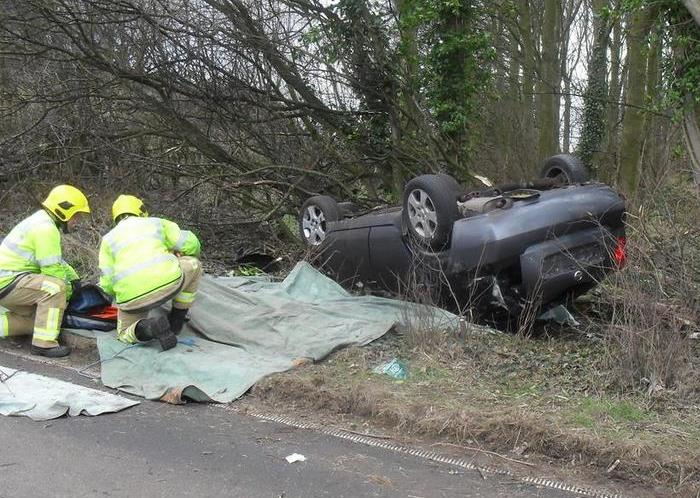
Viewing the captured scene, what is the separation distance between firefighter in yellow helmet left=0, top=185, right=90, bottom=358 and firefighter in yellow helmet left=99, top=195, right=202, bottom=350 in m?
0.51

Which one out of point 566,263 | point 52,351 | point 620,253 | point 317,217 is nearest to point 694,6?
point 620,253

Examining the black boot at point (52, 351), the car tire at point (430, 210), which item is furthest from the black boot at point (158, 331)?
the car tire at point (430, 210)

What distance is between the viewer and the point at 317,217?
779 centimetres

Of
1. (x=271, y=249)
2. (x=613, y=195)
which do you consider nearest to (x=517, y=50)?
(x=271, y=249)

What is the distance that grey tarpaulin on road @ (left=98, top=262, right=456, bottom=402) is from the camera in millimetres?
4746

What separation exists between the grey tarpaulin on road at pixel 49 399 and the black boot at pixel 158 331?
0.58 metres

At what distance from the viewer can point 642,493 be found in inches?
128

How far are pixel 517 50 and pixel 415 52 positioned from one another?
8.28 metres

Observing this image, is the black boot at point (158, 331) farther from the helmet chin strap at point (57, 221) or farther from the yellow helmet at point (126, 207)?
the helmet chin strap at point (57, 221)

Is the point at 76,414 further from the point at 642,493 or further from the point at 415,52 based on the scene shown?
the point at 415,52

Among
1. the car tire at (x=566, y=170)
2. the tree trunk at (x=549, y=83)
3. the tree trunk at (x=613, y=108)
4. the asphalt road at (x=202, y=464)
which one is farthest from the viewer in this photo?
the tree trunk at (x=549, y=83)

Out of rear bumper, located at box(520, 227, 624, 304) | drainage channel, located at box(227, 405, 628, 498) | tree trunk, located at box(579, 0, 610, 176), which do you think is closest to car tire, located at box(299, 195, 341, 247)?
rear bumper, located at box(520, 227, 624, 304)

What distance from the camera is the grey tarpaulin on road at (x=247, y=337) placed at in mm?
4746

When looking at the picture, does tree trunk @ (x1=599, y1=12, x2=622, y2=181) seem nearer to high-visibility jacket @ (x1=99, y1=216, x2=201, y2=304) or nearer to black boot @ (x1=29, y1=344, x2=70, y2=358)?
high-visibility jacket @ (x1=99, y1=216, x2=201, y2=304)
